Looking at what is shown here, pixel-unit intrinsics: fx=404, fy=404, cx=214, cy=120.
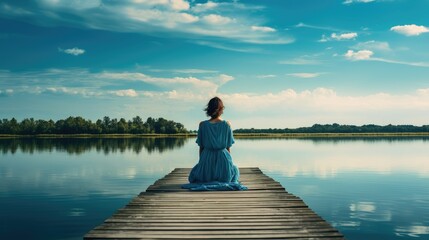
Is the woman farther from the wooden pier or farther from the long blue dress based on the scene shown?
the wooden pier

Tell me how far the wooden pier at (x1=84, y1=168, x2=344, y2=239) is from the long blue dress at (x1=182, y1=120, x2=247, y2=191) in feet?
3.04

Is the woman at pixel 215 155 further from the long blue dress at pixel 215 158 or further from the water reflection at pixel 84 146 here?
the water reflection at pixel 84 146

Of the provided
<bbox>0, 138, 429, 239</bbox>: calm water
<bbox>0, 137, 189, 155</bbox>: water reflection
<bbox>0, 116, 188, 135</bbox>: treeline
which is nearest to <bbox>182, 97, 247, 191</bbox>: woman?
<bbox>0, 138, 429, 239</bbox>: calm water

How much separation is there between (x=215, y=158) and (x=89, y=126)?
150305 mm

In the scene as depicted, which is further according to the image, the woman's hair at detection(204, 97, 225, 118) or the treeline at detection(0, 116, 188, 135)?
the treeline at detection(0, 116, 188, 135)

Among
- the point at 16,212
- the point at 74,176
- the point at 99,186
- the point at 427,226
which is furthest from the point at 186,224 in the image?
the point at 74,176

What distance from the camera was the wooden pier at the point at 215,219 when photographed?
5764 millimetres

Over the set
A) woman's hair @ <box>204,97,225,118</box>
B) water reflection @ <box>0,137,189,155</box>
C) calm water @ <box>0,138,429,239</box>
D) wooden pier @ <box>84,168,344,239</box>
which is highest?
woman's hair @ <box>204,97,225,118</box>

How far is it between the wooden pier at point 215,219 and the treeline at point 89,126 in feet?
496

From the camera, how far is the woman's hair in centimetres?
995

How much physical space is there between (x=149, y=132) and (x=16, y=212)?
14790 centimetres

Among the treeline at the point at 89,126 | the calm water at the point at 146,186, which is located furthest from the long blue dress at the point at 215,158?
the treeline at the point at 89,126

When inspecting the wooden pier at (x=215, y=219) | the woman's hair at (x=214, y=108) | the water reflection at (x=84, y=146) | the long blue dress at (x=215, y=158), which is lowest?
the water reflection at (x=84, y=146)

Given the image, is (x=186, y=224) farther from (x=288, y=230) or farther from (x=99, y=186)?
(x=99, y=186)
